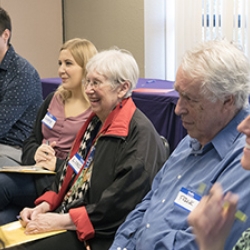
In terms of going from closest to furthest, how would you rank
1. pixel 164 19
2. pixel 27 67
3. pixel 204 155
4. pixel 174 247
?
pixel 174 247
pixel 204 155
pixel 27 67
pixel 164 19

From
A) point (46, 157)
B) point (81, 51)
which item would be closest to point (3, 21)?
point (81, 51)

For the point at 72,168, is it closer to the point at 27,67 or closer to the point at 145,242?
the point at 145,242

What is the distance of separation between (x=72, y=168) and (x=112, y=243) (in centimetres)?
45

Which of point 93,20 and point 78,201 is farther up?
point 93,20

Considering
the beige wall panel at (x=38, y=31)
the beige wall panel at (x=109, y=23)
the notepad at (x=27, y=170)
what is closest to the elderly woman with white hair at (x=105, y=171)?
the notepad at (x=27, y=170)

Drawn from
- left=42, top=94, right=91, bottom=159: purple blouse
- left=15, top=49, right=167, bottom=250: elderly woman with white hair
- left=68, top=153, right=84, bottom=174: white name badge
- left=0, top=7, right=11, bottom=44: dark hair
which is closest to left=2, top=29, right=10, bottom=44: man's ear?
left=0, top=7, right=11, bottom=44: dark hair

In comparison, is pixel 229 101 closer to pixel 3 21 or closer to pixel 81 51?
pixel 81 51

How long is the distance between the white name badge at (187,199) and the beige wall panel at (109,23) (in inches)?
132

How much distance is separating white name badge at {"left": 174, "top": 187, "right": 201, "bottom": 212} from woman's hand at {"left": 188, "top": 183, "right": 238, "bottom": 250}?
598mm

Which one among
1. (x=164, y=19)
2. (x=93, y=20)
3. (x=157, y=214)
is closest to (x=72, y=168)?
(x=157, y=214)

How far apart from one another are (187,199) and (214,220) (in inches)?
26.3

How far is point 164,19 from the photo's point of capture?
5000mm

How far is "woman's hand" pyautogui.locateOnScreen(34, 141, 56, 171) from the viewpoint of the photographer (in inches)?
107

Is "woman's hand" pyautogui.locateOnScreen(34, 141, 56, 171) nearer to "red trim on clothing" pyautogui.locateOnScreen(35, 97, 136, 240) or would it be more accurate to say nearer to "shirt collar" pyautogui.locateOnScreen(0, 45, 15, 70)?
"red trim on clothing" pyautogui.locateOnScreen(35, 97, 136, 240)
